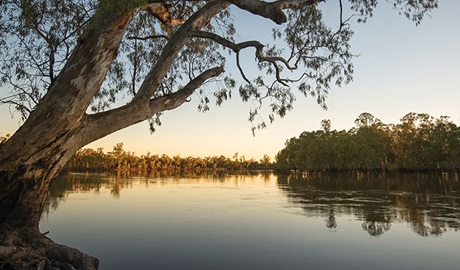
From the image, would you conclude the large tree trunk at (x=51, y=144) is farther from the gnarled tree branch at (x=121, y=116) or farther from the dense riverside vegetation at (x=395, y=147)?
the dense riverside vegetation at (x=395, y=147)

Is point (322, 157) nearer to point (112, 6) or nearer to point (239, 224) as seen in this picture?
point (239, 224)

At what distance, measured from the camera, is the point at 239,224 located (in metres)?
9.80

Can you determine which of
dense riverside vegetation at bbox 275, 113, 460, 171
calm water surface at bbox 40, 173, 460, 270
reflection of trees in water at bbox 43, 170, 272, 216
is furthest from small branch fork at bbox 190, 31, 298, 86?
dense riverside vegetation at bbox 275, 113, 460, 171

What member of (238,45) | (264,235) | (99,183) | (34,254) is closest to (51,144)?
(34,254)

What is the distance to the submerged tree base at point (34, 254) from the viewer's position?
14.0ft

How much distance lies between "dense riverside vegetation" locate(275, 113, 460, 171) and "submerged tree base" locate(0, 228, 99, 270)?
160 ft

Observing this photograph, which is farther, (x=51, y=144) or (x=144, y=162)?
(x=144, y=162)

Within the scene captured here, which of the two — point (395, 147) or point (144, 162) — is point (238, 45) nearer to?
point (395, 147)

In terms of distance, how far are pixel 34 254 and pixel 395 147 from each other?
56124 mm

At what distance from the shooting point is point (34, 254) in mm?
4531

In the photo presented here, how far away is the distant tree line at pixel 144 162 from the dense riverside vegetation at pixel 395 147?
157 ft

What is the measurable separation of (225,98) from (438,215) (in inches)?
296

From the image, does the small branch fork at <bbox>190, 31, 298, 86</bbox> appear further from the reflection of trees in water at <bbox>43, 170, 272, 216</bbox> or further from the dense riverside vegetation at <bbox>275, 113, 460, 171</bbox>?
the dense riverside vegetation at <bbox>275, 113, 460, 171</bbox>

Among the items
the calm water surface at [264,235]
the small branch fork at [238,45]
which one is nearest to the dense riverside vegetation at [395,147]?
the calm water surface at [264,235]
